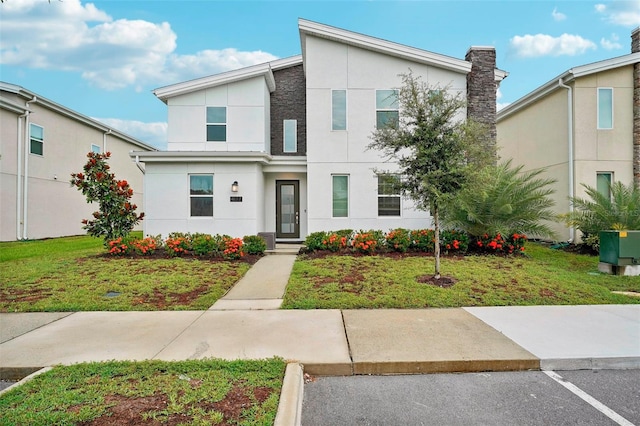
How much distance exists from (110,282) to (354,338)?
576 centimetres

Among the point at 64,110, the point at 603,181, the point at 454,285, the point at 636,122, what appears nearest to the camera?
the point at 454,285

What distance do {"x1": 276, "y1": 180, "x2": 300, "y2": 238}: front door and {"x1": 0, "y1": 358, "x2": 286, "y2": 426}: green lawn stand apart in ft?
33.7

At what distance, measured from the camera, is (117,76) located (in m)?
16.4

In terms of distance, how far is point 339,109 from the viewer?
40.4 feet

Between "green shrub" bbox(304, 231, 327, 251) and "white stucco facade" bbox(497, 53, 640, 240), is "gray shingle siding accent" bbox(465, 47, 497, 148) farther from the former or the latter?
"green shrub" bbox(304, 231, 327, 251)

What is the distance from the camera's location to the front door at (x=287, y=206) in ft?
45.8

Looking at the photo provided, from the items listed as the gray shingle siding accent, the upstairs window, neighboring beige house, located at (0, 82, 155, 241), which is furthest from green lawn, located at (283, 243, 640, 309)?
neighboring beige house, located at (0, 82, 155, 241)

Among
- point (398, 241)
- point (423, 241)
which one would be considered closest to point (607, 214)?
point (423, 241)

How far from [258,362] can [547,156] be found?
14.9 metres

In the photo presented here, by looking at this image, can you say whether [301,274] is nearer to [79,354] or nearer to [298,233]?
[79,354]

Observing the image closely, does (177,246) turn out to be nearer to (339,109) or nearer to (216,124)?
(216,124)

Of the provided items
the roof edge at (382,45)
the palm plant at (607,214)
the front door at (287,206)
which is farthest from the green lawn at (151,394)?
the roof edge at (382,45)

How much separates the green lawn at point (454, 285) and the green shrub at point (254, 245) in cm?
177

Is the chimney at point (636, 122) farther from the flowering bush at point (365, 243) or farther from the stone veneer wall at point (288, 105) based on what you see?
the stone veneer wall at point (288, 105)
